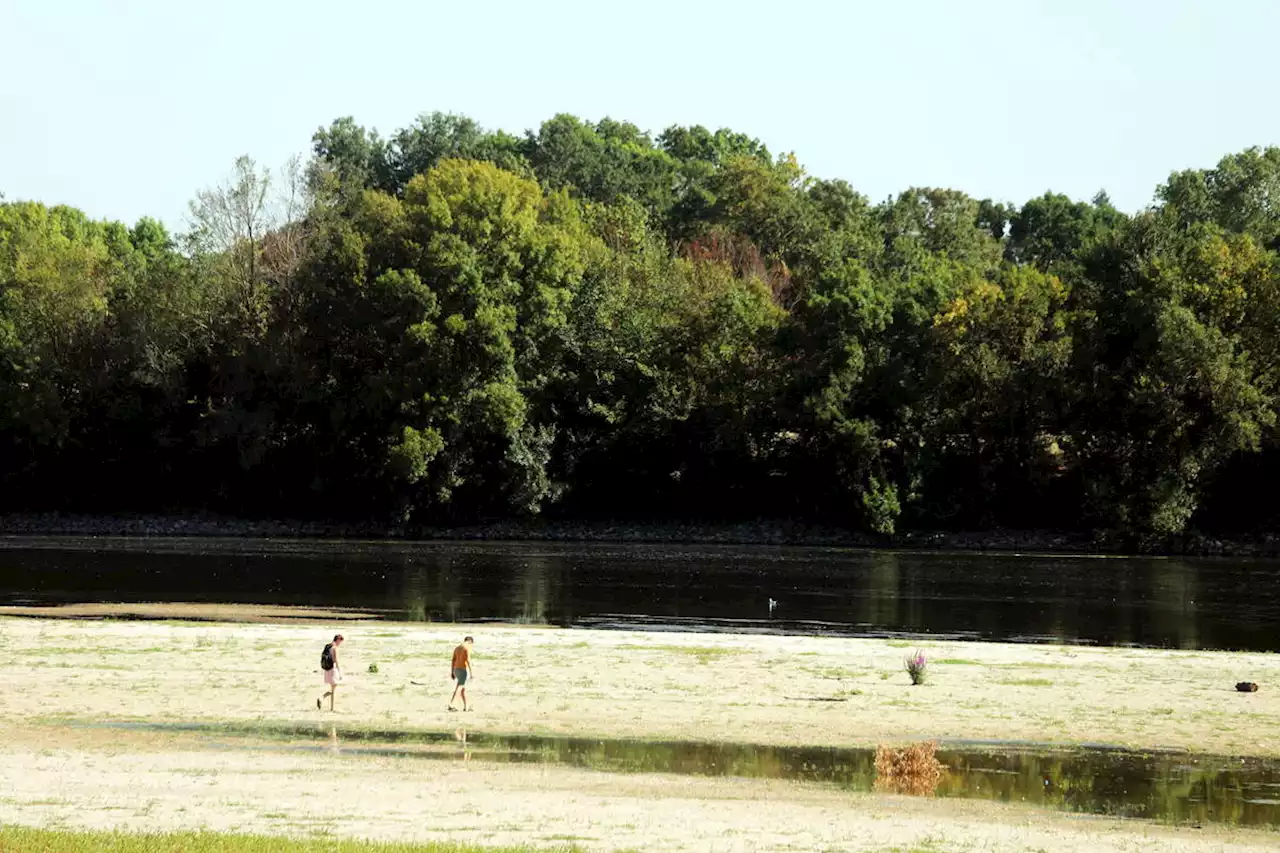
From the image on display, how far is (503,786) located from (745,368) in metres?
76.5

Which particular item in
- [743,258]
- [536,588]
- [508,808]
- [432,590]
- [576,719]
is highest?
[743,258]

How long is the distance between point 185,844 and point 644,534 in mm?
84450

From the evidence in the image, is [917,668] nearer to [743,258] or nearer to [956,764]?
[956,764]

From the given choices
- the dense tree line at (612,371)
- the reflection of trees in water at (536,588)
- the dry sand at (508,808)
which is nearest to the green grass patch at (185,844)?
the dry sand at (508,808)

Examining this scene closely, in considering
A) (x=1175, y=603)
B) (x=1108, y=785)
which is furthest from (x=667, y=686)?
(x=1175, y=603)

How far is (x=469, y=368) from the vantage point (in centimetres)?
9638

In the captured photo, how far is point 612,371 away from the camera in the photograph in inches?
4018

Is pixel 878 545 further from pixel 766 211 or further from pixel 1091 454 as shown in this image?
pixel 766 211

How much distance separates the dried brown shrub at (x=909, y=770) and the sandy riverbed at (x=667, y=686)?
208cm

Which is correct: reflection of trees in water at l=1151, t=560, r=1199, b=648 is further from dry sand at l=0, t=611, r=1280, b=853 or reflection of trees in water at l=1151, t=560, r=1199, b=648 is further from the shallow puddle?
the shallow puddle

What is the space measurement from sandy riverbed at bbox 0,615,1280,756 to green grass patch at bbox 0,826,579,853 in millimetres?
12106

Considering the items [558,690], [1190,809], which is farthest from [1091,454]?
[1190,809]

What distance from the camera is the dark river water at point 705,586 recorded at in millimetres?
52312

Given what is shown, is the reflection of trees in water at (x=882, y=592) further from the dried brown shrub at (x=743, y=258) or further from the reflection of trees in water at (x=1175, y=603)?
the dried brown shrub at (x=743, y=258)
